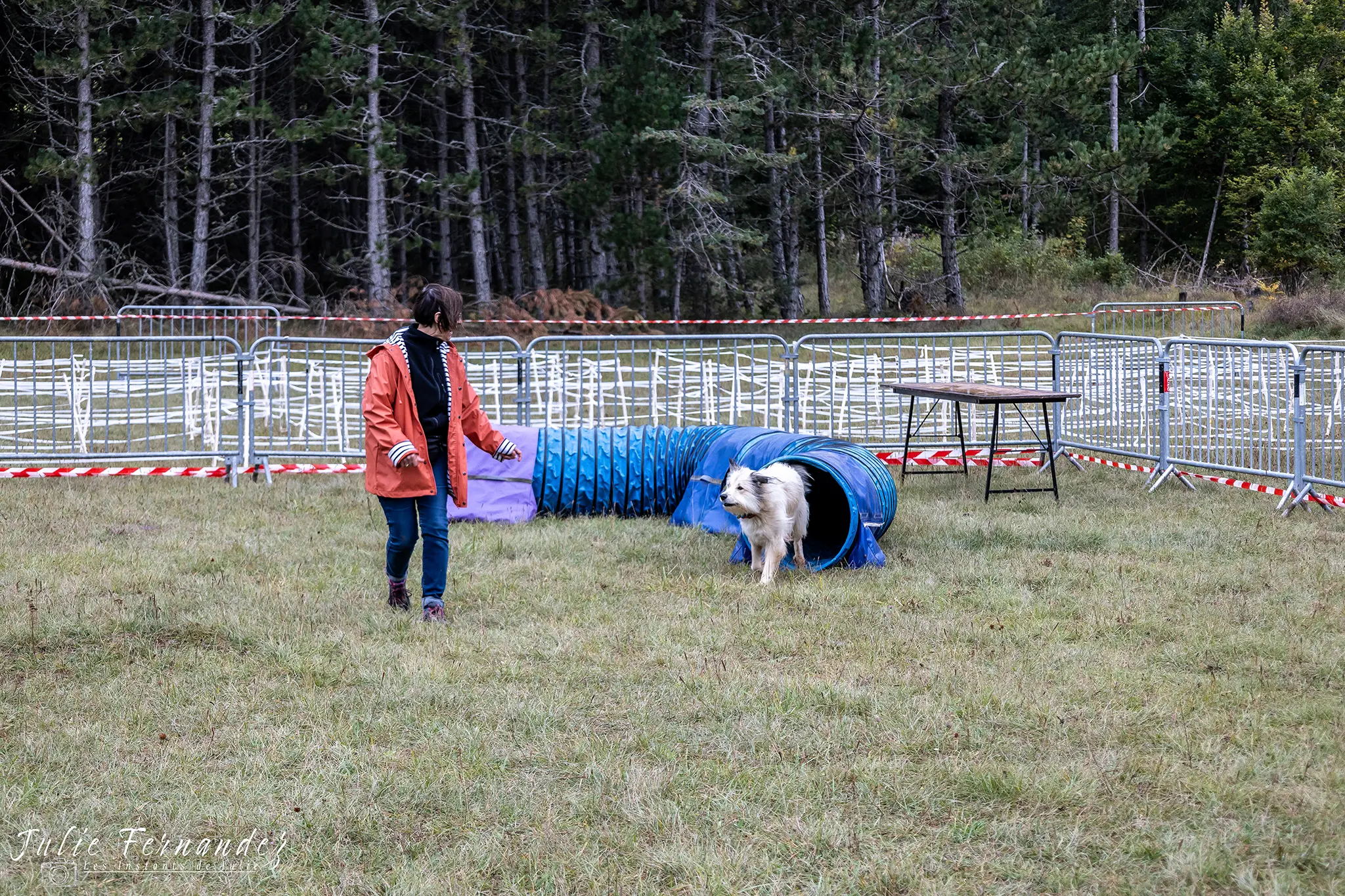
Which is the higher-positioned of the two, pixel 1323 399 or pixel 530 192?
pixel 530 192

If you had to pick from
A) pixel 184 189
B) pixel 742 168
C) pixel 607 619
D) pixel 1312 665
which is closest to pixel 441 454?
pixel 607 619

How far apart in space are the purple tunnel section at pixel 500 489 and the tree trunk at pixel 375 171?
1903cm

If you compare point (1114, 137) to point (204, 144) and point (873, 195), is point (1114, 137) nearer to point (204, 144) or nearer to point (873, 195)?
point (873, 195)

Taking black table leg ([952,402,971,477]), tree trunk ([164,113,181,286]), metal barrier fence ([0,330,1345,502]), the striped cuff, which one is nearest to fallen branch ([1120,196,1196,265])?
tree trunk ([164,113,181,286])

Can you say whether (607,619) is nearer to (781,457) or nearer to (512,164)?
(781,457)

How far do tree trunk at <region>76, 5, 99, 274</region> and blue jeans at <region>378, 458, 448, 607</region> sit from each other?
76.3 feet

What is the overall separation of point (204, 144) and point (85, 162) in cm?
258

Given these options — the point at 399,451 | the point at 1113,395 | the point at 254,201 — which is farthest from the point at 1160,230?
the point at 399,451

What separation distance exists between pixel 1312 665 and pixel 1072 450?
303 inches

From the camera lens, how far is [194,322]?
2773 centimetres

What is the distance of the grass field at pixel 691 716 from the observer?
13.7 feet

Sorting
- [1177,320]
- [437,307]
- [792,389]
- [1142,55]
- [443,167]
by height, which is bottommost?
[792,389]

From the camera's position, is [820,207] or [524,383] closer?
[524,383]

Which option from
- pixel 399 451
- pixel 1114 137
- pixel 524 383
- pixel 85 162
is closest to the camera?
pixel 399 451
